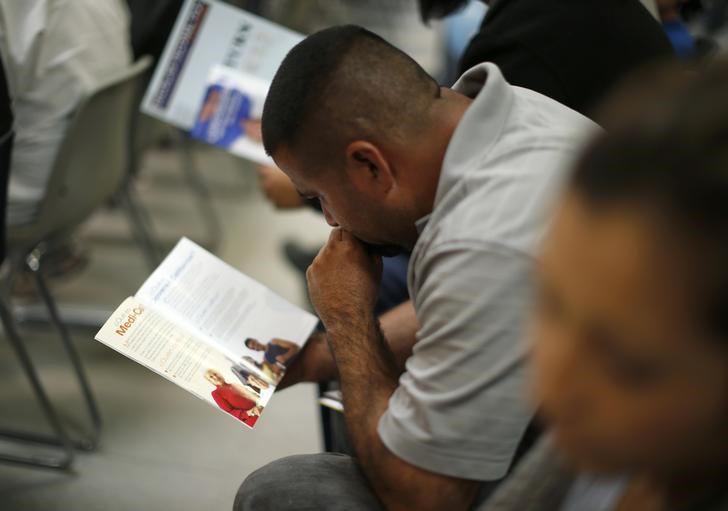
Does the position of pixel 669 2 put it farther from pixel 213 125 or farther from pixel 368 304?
pixel 368 304

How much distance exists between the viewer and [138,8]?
6.15ft

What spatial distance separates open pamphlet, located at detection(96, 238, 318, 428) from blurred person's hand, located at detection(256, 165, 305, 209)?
47 centimetres

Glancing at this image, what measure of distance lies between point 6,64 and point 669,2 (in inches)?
55.9

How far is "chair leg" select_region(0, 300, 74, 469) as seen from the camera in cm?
145

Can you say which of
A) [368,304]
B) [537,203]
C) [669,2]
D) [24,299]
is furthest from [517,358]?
[24,299]

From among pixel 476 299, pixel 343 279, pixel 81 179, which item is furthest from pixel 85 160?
pixel 476 299

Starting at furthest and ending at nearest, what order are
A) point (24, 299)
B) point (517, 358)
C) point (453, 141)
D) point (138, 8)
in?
point (24, 299), point (138, 8), point (453, 141), point (517, 358)

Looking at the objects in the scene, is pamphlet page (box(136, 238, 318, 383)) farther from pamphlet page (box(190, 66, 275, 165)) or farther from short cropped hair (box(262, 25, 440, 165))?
pamphlet page (box(190, 66, 275, 165))

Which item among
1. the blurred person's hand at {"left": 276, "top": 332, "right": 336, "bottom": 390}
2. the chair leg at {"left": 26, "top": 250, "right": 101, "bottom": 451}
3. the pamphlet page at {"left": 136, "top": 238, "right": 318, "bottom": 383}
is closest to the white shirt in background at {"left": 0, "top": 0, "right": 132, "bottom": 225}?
the chair leg at {"left": 26, "top": 250, "right": 101, "bottom": 451}

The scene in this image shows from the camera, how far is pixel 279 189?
153 centimetres

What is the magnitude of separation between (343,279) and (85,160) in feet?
2.64

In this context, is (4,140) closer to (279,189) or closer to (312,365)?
(279,189)

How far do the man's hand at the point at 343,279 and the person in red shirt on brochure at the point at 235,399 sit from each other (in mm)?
135

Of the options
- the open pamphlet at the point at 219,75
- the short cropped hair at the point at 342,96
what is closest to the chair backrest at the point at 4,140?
the open pamphlet at the point at 219,75
